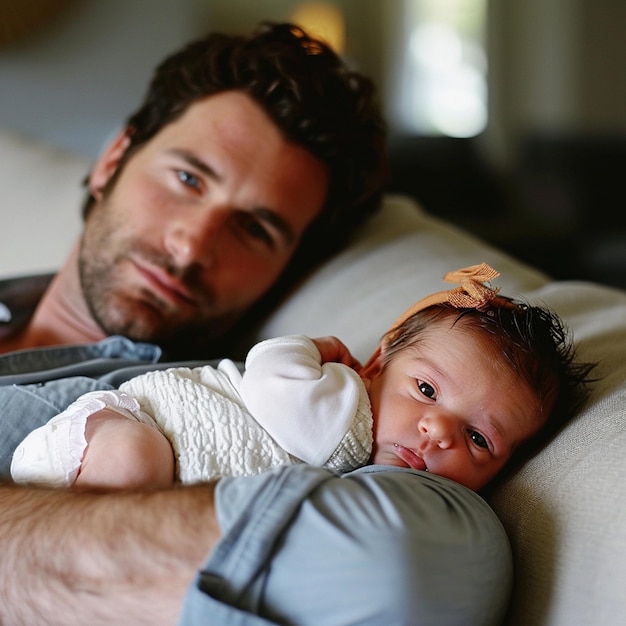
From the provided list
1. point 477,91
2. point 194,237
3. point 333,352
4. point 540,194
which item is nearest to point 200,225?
point 194,237

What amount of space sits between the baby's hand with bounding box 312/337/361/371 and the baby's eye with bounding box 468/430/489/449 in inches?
7.7

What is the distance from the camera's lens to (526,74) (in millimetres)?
3871

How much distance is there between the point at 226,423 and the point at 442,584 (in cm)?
29

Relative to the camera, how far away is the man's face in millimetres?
1399

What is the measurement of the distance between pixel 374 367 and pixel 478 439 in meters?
0.17

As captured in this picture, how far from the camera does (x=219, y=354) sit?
1.56 metres

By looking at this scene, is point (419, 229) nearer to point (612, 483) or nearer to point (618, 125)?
point (612, 483)

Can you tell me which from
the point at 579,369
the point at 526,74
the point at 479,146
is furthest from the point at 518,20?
the point at 579,369

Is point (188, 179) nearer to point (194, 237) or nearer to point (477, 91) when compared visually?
point (194, 237)

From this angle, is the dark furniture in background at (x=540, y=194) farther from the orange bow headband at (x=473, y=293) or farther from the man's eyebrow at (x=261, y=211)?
the orange bow headband at (x=473, y=293)

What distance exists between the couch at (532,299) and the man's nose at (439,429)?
10 cm

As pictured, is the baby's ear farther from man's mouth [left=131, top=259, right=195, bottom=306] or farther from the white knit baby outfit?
man's mouth [left=131, top=259, right=195, bottom=306]

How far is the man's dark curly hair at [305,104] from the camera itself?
4.90 feet

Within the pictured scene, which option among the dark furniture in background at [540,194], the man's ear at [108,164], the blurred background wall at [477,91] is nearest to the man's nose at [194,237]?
the man's ear at [108,164]
